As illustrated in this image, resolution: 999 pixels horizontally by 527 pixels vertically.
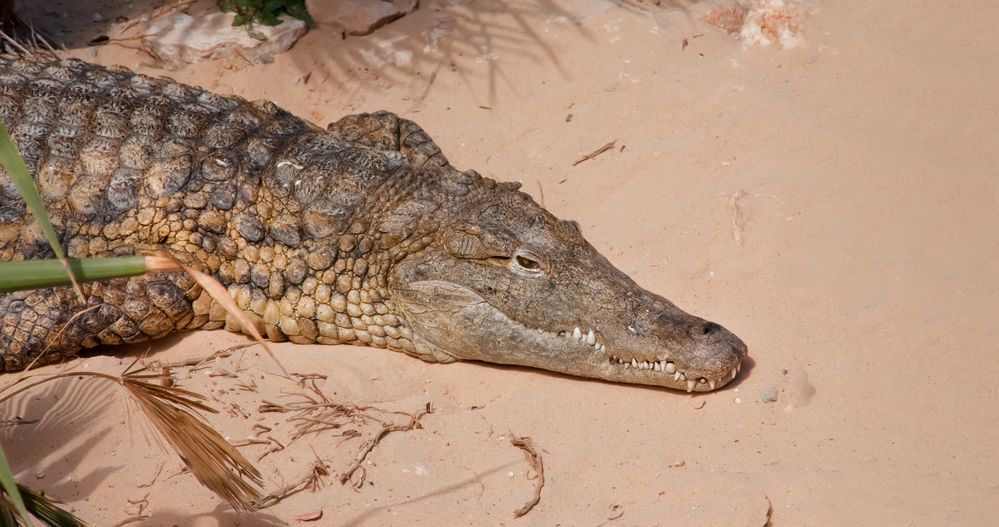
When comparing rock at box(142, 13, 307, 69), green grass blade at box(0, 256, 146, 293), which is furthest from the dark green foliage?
green grass blade at box(0, 256, 146, 293)

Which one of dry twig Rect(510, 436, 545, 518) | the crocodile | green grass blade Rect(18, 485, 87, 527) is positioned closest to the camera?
green grass blade Rect(18, 485, 87, 527)

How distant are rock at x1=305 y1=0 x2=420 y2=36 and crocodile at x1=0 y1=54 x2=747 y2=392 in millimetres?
1702

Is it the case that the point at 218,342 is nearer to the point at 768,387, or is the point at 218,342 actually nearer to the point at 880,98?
the point at 768,387

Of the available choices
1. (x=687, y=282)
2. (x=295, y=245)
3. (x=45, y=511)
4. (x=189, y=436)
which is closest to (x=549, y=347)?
(x=687, y=282)

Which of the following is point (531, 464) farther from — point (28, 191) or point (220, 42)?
point (220, 42)

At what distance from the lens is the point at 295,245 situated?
16.3ft

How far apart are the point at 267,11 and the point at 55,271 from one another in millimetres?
4743

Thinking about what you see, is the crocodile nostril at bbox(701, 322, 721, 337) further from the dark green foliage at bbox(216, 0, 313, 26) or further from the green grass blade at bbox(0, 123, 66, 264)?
the dark green foliage at bbox(216, 0, 313, 26)

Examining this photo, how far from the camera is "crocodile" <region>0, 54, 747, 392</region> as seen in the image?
15.4ft

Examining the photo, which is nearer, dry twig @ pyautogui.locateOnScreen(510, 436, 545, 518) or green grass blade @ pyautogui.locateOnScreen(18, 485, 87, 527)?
green grass blade @ pyautogui.locateOnScreen(18, 485, 87, 527)

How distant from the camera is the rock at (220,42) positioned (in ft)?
22.1

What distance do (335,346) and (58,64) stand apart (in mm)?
2223

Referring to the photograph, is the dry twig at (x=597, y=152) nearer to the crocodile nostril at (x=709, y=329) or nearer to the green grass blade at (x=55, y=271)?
the crocodile nostril at (x=709, y=329)

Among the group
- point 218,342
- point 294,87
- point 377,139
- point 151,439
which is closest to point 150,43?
point 294,87
